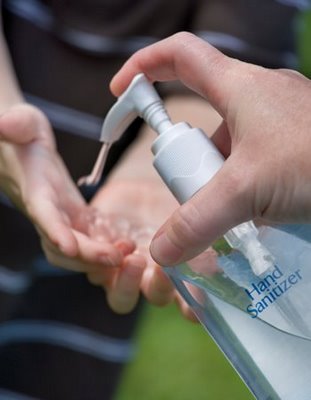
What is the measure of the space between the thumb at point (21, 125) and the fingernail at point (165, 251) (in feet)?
0.90

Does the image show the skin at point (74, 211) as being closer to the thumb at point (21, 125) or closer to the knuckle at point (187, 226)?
the thumb at point (21, 125)

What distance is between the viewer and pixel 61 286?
1196 millimetres

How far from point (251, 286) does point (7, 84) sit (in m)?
0.52

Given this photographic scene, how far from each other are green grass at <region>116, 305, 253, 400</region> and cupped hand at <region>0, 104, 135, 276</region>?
71 centimetres

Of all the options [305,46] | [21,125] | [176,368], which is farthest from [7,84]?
[305,46]

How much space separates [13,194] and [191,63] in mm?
408

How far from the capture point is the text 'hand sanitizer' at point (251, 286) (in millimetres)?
632

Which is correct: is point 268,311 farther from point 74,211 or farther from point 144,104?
point 74,211

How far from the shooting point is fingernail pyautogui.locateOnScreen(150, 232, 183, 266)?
630mm

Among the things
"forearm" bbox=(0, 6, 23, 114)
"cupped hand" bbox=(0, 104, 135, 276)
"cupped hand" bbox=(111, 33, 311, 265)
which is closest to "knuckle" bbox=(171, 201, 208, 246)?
"cupped hand" bbox=(111, 33, 311, 265)

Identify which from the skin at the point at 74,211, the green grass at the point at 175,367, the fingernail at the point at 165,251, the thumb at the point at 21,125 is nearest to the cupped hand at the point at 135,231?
the skin at the point at 74,211

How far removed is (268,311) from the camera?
64 centimetres

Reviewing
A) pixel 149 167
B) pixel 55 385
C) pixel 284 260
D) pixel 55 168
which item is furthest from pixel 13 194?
pixel 284 260

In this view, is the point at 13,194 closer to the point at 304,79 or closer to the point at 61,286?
the point at 61,286
